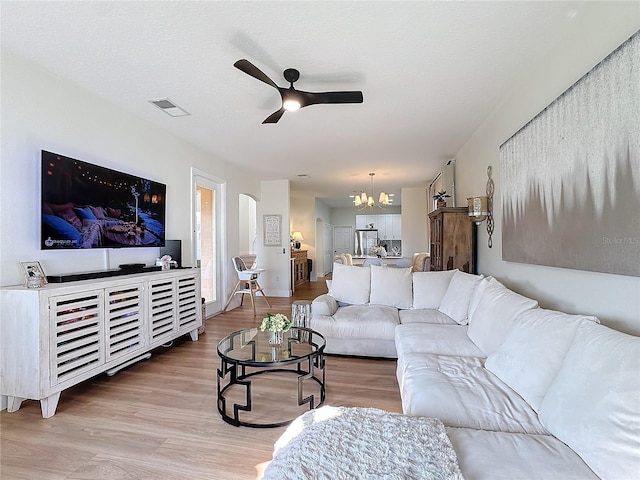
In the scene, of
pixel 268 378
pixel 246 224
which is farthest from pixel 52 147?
pixel 246 224

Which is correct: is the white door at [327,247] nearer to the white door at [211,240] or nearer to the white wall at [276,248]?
the white wall at [276,248]

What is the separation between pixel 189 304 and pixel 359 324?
2.09 meters

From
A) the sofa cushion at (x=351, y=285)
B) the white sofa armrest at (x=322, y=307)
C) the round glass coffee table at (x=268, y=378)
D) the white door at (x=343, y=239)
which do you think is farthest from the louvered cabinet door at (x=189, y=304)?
the white door at (x=343, y=239)

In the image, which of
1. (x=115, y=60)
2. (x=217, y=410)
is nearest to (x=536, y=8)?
(x=115, y=60)

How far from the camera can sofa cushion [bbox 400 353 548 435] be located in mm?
1321

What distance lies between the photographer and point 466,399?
1.46 meters

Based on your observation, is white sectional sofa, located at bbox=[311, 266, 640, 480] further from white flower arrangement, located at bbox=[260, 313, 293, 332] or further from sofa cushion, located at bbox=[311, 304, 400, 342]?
white flower arrangement, located at bbox=[260, 313, 293, 332]

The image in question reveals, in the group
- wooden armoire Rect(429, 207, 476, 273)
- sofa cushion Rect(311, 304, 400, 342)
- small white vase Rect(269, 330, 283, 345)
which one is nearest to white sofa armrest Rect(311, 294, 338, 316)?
sofa cushion Rect(311, 304, 400, 342)

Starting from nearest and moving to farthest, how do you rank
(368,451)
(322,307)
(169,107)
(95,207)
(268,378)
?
(368,451) < (268,378) < (95,207) < (169,107) < (322,307)

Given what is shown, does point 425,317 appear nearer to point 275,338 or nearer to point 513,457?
point 275,338

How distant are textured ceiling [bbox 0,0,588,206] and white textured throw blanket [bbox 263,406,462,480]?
2158 mm

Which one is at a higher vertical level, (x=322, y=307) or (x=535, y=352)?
(x=535, y=352)

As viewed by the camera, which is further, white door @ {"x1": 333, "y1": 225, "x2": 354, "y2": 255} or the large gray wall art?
white door @ {"x1": 333, "y1": 225, "x2": 354, "y2": 255}

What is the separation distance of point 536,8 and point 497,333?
198 centimetres
